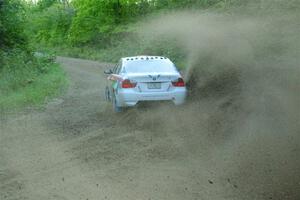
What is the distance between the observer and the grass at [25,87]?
52.1 feet

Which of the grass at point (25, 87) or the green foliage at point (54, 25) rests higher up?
the grass at point (25, 87)

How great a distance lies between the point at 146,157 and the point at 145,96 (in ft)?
12.3

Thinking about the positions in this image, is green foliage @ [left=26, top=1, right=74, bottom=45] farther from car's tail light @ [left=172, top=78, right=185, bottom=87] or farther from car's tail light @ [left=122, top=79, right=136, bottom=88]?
car's tail light @ [left=172, top=78, right=185, bottom=87]

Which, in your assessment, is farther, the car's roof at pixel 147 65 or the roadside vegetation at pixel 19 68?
the roadside vegetation at pixel 19 68

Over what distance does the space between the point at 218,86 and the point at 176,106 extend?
295 cm

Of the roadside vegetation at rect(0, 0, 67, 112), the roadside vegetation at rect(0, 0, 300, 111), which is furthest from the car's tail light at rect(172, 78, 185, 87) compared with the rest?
the roadside vegetation at rect(0, 0, 300, 111)

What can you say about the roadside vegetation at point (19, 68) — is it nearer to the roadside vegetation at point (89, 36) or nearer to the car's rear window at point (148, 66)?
the roadside vegetation at point (89, 36)

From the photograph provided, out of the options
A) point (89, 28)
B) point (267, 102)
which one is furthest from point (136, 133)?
point (89, 28)

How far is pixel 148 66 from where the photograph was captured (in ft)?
42.4

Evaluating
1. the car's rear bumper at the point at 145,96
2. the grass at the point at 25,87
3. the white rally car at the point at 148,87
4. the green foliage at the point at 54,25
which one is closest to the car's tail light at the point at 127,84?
the white rally car at the point at 148,87

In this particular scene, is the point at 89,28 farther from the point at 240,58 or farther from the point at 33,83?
the point at 240,58

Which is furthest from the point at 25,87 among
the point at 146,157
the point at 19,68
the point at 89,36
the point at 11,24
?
the point at 89,36

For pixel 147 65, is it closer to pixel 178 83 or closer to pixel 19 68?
pixel 178 83

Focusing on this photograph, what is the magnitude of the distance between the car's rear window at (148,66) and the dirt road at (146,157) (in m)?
1.07
